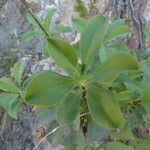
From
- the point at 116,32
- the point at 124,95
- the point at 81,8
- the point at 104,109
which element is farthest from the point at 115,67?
the point at 81,8

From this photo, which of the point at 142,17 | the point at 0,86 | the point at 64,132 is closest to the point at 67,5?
the point at 142,17

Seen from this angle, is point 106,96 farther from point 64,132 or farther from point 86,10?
point 86,10

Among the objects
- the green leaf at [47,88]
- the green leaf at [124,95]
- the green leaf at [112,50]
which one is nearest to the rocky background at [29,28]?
the green leaf at [112,50]

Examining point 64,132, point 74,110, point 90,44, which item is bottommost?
point 64,132

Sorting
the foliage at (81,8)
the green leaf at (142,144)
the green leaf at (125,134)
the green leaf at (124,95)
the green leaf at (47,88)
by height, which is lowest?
the green leaf at (142,144)

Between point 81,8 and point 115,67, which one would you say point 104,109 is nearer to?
point 115,67

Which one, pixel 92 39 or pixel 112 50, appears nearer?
pixel 92 39

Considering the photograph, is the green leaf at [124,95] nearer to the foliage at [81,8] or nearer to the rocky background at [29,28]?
the rocky background at [29,28]
